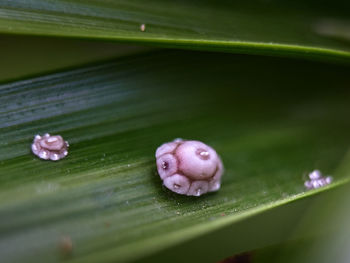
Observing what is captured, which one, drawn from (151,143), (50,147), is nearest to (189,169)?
(151,143)

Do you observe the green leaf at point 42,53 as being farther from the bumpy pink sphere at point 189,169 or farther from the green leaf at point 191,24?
the bumpy pink sphere at point 189,169

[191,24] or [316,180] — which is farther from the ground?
[191,24]

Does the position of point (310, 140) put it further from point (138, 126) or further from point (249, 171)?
point (138, 126)

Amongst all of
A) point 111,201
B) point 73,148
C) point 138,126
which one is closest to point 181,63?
point 138,126

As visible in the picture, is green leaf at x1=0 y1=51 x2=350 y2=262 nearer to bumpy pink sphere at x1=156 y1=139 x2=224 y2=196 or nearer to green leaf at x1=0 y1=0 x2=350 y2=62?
bumpy pink sphere at x1=156 y1=139 x2=224 y2=196

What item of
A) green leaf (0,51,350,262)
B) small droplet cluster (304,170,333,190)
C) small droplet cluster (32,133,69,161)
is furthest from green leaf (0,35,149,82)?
small droplet cluster (304,170,333,190)

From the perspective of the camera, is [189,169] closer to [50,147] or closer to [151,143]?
[151,143]
